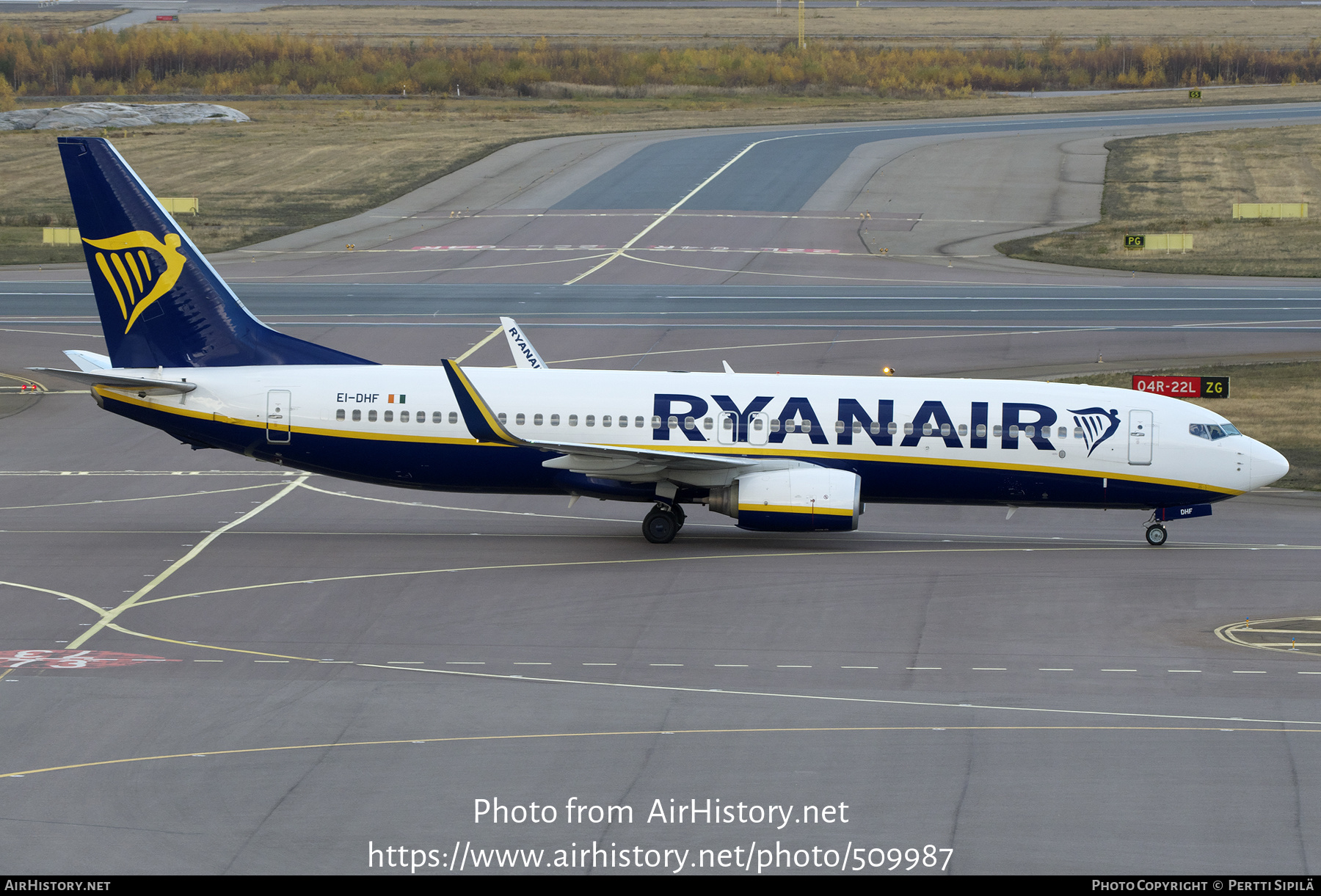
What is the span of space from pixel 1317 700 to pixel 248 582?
21.7 metres

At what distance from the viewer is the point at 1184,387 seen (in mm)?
41625

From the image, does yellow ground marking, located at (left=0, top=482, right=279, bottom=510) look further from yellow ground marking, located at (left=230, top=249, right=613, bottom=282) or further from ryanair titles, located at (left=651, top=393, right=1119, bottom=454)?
yellow ground marking, located at (left=230, top=249, right=613, bottom=282)

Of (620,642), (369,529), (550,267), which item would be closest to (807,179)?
(550,267)

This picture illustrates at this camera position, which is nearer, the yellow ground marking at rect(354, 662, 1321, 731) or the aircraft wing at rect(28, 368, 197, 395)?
the yellow ground marking at rect(354, 662, 1321, 731)

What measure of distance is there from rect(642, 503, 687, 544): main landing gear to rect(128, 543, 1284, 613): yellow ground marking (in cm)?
99

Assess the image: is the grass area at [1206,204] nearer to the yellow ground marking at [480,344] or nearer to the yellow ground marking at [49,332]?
the yellow ground marking at [480,344]

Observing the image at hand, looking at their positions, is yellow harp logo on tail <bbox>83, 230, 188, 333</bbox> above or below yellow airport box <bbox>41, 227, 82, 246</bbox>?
above

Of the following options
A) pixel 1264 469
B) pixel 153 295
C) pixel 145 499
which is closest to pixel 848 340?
pixel 1264 469

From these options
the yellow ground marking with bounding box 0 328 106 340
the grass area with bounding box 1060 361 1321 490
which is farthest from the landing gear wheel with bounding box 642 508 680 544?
the yellow ground marking with bounding box 0 328 106 340

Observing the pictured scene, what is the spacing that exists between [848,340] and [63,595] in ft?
116

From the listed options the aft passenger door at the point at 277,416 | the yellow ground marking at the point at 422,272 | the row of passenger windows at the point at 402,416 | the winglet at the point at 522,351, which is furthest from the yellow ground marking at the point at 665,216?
the aft passenger door at the point at 277,416

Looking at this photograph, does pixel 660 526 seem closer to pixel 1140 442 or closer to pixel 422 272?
pixel 1140 442

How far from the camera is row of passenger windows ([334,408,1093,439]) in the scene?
35.0 metres

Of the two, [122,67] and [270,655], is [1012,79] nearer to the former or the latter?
[122,67]
